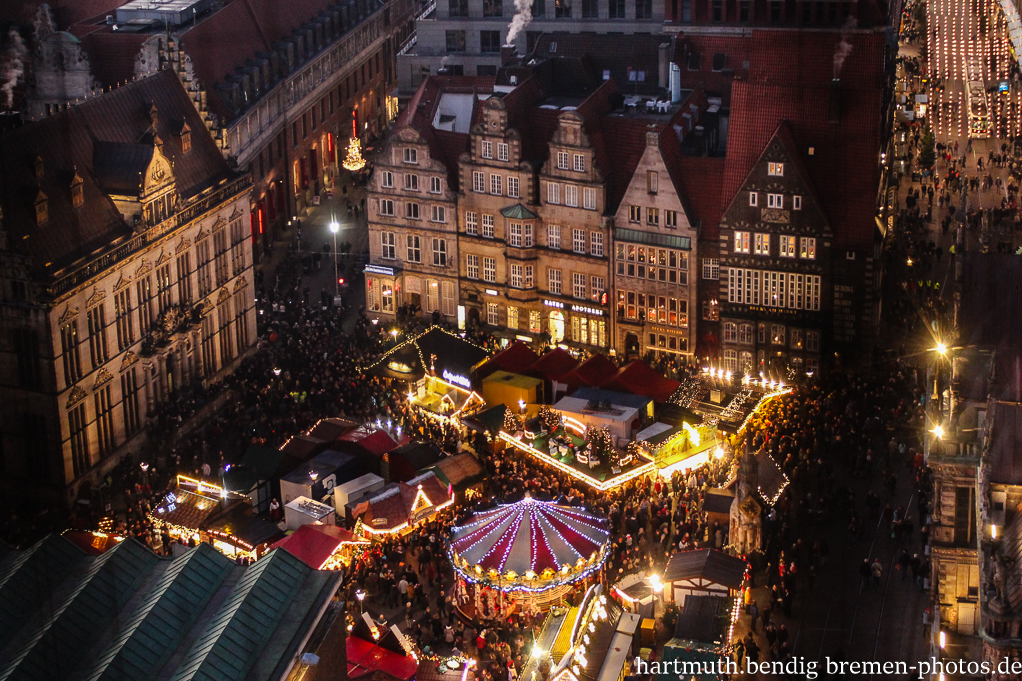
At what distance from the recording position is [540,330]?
113375 mm

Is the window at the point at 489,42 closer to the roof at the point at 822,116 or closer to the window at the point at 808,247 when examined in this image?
the roof at the point at 822,116

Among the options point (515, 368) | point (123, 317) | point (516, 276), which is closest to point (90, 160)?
point (123, 317)

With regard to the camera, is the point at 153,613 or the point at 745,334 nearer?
the point at 153,613

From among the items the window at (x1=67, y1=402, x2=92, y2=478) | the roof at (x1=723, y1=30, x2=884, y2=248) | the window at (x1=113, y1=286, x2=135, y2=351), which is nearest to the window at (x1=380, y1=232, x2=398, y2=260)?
the roof at (x1=723, y1=30, x2=884, y2=248)

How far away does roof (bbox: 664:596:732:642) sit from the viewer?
236 feet

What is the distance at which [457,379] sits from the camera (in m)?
102

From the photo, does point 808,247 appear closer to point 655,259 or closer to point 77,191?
point 655,259

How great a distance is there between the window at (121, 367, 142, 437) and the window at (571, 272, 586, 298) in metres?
29.5

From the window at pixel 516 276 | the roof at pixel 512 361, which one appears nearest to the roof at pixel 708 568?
the roof at pixel 512 361

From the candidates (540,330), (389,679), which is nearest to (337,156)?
(540,330)

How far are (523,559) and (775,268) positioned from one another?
113ft

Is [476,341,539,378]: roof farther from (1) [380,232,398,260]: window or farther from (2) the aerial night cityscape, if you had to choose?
(1) [380,232,398,260]: window

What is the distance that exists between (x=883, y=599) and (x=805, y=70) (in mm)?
38686

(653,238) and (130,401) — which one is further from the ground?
A: (653,238)
